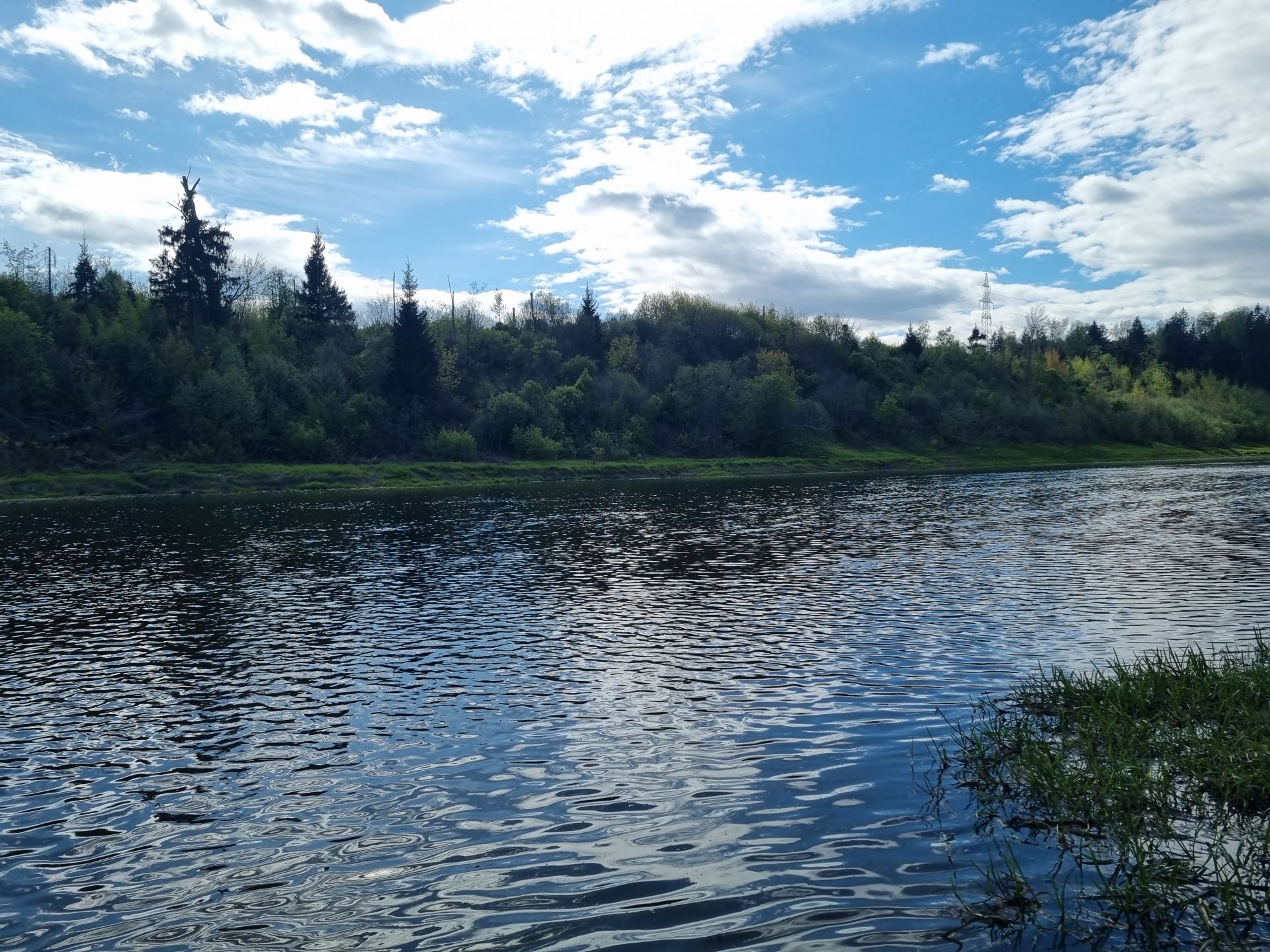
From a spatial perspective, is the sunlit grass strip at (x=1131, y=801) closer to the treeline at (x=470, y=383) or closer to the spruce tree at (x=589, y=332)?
the treeline at (x=470, y=383)

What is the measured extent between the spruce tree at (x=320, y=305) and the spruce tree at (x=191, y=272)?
1342 centimetres

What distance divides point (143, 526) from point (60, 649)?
35495 millimetres

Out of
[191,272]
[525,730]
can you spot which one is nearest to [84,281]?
[191,272]

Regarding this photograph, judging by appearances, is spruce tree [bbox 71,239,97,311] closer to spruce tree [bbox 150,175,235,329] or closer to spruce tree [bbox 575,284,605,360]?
spruce tree [bbox 150,175,235,329]

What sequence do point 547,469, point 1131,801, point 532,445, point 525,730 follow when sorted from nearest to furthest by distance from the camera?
point 1131,801
point 525,730
point 547,469
point 532,445

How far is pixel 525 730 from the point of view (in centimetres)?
1705

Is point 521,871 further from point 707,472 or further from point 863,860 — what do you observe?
point 707,472

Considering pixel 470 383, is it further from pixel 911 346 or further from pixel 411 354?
pixel 911 346

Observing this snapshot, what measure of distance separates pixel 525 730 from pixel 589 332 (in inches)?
5992

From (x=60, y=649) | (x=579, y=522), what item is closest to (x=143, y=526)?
(x=579, y=522)

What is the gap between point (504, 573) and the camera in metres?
38.2

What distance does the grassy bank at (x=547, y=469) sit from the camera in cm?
8612

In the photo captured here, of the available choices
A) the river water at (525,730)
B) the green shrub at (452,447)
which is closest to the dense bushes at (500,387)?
the green shrub at (452,447)

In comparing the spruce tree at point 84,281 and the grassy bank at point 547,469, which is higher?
the spruce tree at point 84,281
